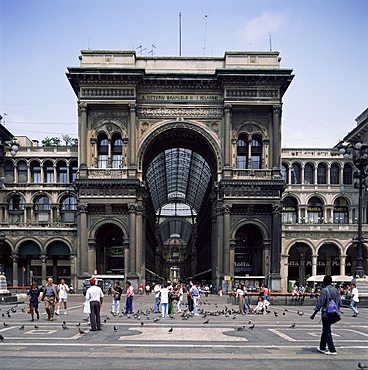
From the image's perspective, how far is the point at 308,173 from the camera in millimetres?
80188

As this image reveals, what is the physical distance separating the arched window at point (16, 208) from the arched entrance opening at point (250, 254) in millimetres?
31621

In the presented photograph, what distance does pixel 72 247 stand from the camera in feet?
232

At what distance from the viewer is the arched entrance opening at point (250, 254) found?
6731 cm

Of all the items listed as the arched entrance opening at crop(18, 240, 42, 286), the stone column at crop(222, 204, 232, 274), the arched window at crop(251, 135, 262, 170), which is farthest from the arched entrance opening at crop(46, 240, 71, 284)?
the arched window at crop(251, 135, 262, 170)

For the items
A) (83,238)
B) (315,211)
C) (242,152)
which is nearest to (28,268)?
(83,238)

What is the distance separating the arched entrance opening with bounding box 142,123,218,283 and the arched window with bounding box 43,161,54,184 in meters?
14.1

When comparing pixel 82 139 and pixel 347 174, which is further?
pixel 347 174

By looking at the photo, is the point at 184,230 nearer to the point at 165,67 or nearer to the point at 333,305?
the point at 165,67

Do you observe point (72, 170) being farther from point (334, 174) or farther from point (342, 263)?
point (342, 263)

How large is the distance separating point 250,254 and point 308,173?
1774 cm

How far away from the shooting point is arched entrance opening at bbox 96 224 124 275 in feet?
223

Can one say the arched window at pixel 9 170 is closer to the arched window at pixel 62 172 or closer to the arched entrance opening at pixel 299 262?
the arched window at pixel 62 172

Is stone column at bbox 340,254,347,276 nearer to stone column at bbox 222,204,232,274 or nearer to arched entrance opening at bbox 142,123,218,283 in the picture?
arched entrance opening at bbox 142,123,218,283

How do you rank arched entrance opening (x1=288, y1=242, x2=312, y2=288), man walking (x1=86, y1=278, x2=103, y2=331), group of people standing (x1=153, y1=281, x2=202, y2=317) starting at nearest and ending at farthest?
man walking (x1=86, y1=278, x2=103, y2=331)
group of people standing (x1=153, y1=281, x2=202, y2=317)
arched entrance opening (x1=288, y1=242, x2=312, y2=288)
